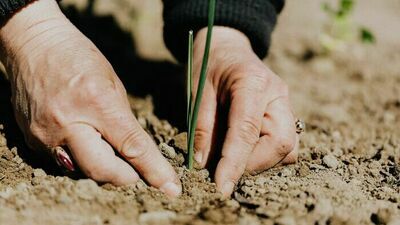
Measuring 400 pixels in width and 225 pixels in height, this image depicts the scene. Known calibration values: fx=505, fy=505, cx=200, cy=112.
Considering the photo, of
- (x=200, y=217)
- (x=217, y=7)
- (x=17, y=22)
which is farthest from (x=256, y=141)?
(x=17, y=22)

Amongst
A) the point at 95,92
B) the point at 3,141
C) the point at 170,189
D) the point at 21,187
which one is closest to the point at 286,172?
the point at 170,189

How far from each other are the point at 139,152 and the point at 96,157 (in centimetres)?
11

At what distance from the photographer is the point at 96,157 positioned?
121cm

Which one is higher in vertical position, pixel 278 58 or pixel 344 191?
pixel 344 191

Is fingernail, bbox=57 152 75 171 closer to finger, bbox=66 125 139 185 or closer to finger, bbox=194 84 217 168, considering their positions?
finger, bbox=66 125 139 185

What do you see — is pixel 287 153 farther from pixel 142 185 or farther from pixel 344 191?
pixel 142 185

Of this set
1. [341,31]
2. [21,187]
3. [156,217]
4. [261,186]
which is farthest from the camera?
[341,31]

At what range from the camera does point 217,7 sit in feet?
5.98

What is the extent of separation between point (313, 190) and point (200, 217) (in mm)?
333

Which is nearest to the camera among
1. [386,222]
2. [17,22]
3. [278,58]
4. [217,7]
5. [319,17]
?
[386,222]

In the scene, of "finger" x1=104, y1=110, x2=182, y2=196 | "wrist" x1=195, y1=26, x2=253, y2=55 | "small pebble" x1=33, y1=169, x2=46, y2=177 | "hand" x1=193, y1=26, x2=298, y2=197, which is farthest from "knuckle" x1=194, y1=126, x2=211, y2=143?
"small pebble" x1=33, y1=169, x2=46, y2=177

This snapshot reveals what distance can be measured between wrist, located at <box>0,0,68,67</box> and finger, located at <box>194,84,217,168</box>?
48cm

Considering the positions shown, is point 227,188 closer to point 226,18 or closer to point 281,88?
point 281,88

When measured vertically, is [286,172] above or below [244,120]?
below
